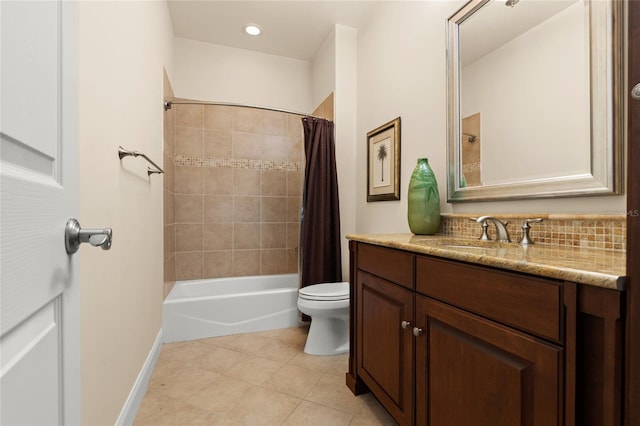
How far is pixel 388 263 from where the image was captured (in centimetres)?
127

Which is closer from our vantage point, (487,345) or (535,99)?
A: (487,345)

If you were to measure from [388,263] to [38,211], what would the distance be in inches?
44.1

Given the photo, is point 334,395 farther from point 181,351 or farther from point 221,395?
point 181,351

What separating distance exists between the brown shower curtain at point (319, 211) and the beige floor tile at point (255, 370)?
2.20 ft

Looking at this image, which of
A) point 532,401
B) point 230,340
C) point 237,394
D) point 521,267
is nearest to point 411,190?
point 521,267

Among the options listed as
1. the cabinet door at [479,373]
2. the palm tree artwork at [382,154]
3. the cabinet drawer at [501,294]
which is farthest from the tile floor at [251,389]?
the palm tree artwork at [382,154]

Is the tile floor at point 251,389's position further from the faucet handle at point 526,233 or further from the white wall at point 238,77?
the white wall at point 238,77

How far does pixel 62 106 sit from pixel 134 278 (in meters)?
1.19

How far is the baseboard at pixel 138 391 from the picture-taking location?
1.29m

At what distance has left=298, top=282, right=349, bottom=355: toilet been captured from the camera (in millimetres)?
1983

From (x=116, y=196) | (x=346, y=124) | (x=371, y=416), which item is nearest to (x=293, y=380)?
(x=371, y=416)

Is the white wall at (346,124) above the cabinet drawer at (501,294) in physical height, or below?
above

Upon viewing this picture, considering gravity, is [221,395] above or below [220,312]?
below

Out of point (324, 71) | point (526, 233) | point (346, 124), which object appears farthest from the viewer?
point (324, 71)
